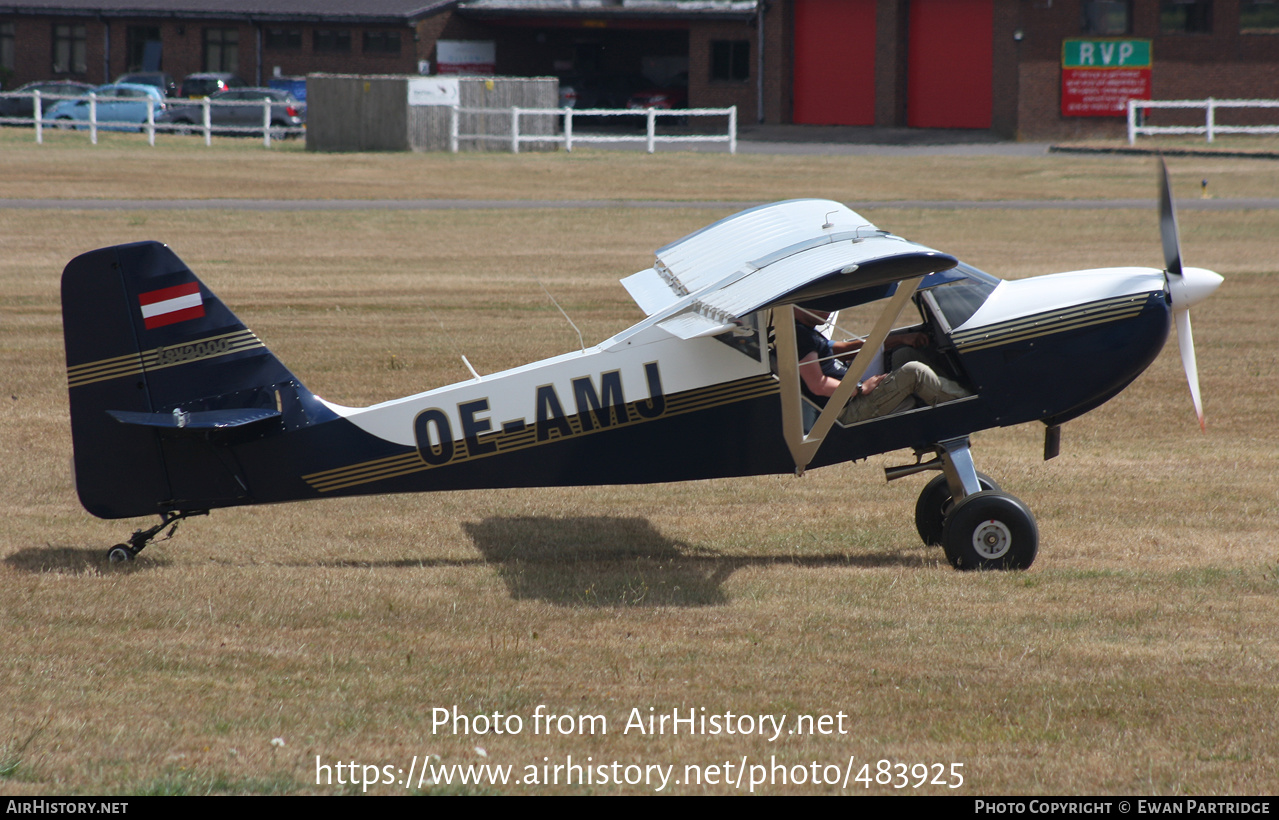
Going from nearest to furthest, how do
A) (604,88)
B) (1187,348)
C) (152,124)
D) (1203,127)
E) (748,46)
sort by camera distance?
(1187,348), (152,124), (1203,127), (748,46), (604,88)

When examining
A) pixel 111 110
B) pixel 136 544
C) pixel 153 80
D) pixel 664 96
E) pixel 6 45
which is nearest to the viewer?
pixel 136 544

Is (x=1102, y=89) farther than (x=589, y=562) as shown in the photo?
Yes

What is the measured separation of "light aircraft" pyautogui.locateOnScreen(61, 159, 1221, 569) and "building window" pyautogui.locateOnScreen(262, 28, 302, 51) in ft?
181

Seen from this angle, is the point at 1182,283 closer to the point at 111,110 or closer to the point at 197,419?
the point at 197,419

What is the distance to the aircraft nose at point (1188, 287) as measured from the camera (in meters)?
8.38

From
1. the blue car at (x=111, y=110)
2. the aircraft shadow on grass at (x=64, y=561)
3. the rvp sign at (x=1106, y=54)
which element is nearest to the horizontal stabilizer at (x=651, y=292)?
the aircraft shadow on grass at (x=64, y=561)

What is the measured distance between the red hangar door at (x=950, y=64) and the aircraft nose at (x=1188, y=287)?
3917 centimetres

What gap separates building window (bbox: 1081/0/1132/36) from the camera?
141 ft

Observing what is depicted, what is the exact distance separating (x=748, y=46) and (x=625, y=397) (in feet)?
165

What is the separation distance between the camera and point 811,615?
7438 millimetres

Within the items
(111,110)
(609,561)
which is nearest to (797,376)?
(609,561)

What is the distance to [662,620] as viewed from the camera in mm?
7387

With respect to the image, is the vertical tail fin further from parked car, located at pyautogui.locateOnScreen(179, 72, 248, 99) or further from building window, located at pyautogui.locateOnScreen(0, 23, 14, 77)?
building window, located at pyautogui.locateOnScreen(0, 23, 14, 77)

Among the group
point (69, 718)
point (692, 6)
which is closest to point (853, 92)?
point (692, 6)
